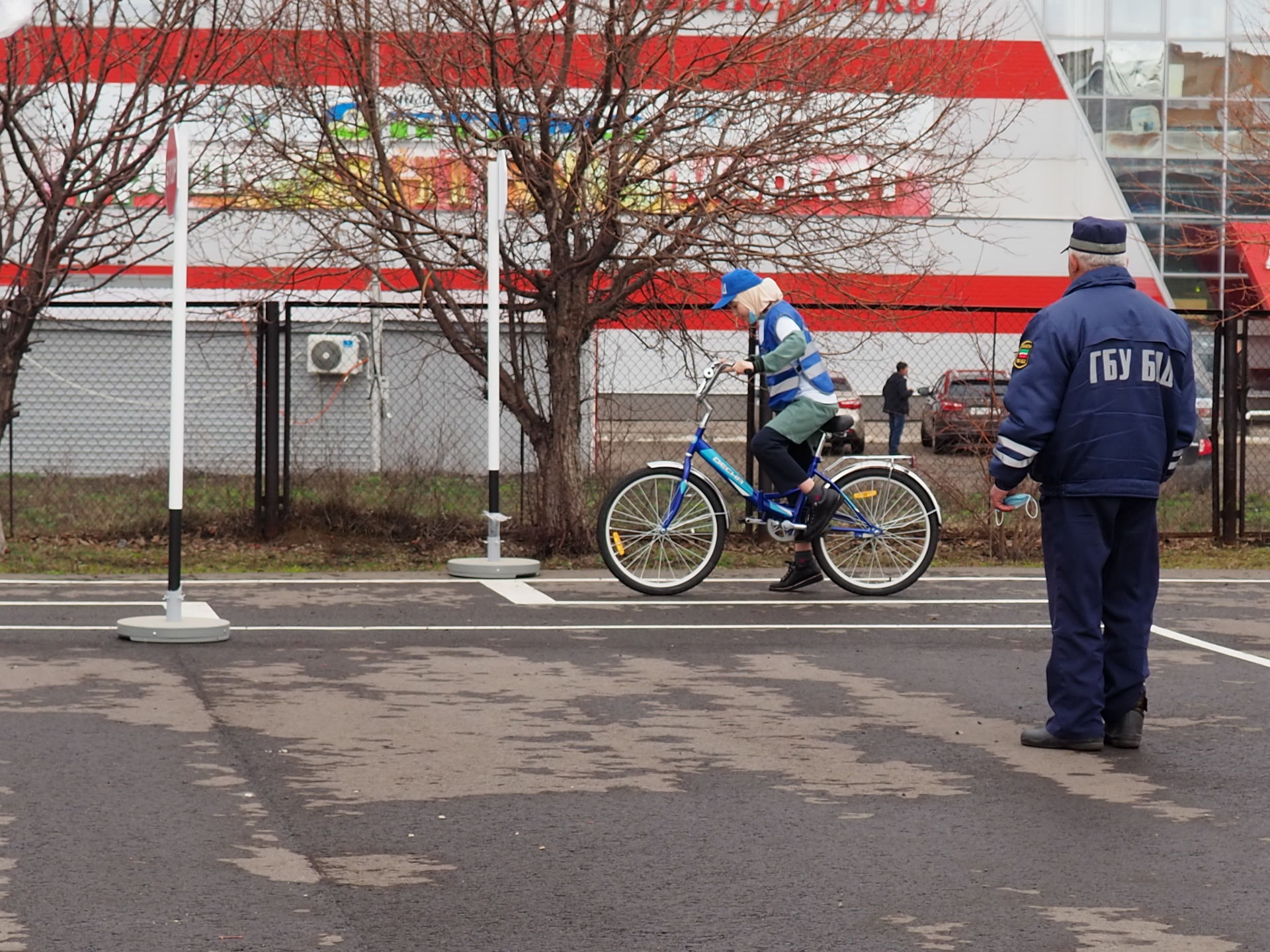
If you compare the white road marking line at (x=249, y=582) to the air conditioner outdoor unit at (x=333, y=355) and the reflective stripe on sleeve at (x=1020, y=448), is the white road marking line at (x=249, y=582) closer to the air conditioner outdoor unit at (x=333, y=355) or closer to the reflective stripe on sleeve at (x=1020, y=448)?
the reflective stripe on sleeve at (x=1020, y=448)

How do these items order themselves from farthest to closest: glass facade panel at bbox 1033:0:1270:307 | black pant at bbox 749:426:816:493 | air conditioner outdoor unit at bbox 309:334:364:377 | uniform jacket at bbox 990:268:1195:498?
glass facade panel at bbox 1033:0:1270:307 → air conditioner outdoor unit at bbox 309:334:364:377 → black pant at bbox 749:426:816:493 → uniform jacket at bbox 990:268:1195:498

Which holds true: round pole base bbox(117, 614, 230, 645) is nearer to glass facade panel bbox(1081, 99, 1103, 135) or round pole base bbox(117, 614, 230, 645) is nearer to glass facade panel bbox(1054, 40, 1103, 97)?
glass facade panel bbox(1054, 40, 1103, 97)

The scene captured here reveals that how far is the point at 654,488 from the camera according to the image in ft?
36.1

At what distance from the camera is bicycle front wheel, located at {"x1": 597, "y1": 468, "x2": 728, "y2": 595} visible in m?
11.0

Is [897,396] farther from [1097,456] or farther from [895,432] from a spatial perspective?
[1097,456]

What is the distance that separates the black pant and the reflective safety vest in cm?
21

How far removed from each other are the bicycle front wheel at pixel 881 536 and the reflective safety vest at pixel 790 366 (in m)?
0.66

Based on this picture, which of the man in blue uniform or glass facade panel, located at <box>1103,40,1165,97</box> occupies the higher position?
glass facade panel, located at <box>1103,40,1165,97</box>

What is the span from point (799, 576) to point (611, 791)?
5358mm

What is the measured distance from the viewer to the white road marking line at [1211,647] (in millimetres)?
8727

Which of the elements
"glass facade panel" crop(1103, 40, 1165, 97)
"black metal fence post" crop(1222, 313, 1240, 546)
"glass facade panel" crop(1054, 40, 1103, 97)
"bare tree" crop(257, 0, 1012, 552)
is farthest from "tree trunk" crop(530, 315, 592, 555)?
"glass facade panel" crop(1103, 40, 1165, 97)

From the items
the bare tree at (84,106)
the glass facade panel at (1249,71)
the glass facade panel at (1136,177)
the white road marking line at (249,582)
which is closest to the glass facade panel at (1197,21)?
the glass facade panel at (1249,71)

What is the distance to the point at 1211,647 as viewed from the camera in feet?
30.1

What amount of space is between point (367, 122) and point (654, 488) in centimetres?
384
